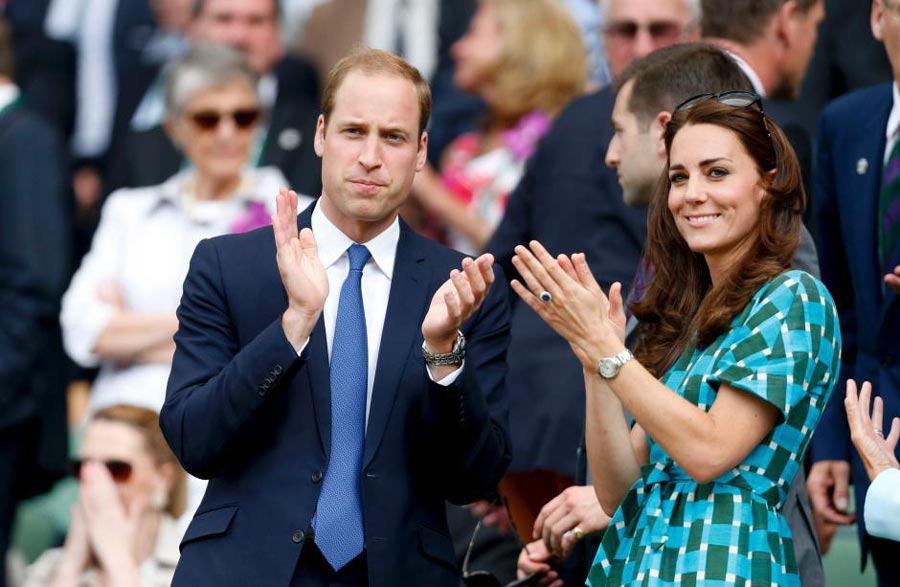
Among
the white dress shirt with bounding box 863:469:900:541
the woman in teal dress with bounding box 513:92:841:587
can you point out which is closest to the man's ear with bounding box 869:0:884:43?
the woman in teal dress with bounding box 513:92:841:587

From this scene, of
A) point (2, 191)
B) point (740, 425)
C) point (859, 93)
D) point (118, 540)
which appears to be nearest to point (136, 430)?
point (118, 540)

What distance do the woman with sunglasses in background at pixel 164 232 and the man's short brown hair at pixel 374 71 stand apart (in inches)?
93.0

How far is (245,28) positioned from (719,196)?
15.1ft

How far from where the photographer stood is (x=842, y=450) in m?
5.36

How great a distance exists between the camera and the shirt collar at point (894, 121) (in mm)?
5332

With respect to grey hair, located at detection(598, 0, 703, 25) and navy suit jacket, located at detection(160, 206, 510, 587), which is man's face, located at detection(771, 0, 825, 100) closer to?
grey hair, located at detection(598, 0, 703, 25)

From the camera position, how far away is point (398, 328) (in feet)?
14.2

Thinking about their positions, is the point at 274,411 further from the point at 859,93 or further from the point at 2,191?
the point at 2,191

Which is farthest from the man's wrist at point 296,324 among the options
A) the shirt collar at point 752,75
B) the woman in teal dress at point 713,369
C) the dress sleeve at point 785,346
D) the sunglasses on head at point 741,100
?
the shirt collar at point 752,75

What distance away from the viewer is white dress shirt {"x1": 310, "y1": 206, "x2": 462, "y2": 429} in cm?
436

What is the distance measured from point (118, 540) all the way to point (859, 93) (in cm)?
287

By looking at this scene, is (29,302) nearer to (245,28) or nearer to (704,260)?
(245,28)

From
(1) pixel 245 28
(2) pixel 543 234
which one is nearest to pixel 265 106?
(1) pixel 245 28

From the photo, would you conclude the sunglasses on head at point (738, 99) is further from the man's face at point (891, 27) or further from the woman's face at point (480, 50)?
the woman's face at point (480, 50)
